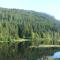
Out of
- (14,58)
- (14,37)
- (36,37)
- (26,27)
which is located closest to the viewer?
(14,58)

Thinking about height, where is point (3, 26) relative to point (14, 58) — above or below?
above

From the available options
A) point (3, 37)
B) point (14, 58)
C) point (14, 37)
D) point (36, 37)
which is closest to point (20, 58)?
point (14, 58)

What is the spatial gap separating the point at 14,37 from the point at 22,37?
47.5 feet

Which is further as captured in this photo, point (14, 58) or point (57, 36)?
point (57, 36)

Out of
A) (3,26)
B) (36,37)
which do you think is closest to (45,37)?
(36,37)

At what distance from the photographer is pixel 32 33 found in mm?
148125

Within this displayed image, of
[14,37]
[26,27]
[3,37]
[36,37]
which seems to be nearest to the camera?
[3,37]

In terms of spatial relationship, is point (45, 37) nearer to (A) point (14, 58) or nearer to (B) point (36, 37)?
(B) point (36, 37)

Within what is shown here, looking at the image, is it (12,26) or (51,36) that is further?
(51,36)

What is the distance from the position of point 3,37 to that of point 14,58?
189 ft

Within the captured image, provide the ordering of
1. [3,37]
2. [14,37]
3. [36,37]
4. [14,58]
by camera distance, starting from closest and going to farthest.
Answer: [14,58] → [3,37] → [14,37] → [36,37]

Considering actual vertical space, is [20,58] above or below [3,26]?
below

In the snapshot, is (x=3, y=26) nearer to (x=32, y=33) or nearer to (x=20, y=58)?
(x=32, y=33)

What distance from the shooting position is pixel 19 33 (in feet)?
478
